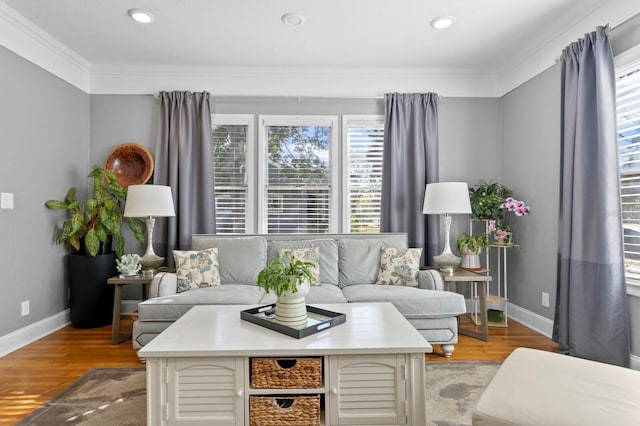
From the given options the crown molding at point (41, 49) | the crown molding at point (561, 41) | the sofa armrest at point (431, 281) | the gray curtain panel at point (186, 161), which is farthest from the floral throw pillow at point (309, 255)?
the crown molding at point (41, 49)

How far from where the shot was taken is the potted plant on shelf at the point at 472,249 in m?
3.39

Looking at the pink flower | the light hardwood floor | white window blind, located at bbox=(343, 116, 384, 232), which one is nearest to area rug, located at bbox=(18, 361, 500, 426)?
the light hardwood floor

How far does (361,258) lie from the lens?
3375mm

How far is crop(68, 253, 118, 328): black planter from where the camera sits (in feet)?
11.1

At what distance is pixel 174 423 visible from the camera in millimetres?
1662

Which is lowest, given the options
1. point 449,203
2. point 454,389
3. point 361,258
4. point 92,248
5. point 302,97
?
point 454,389

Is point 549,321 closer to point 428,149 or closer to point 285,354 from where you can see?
point 428,149

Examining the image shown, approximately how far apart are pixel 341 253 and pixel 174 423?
2086 millimetres

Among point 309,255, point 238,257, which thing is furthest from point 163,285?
point 309,255

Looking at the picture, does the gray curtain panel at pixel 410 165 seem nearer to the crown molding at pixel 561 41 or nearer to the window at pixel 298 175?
the window at pixel 298 175

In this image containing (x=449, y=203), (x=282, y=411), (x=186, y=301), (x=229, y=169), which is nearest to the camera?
(x=282, y=411)

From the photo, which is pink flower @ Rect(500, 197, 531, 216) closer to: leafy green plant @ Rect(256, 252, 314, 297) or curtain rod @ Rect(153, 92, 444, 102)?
curtain rod @ Rect(153, 92, 444, 102)

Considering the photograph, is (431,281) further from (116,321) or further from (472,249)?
(116,321)

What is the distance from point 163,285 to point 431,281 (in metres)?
2.23
